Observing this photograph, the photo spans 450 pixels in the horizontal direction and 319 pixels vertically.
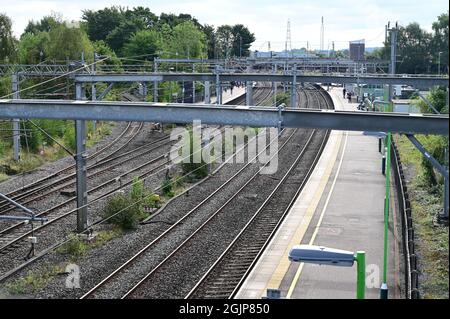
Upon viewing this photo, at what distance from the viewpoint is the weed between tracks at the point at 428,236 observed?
542 inches

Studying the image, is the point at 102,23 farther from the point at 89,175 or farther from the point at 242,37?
the point at 89,175

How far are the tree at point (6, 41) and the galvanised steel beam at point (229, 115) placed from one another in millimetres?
28217

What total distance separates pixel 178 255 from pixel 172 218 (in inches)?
142

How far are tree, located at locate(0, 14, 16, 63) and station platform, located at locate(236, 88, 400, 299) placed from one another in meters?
20.2

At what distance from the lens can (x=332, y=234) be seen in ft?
57.9

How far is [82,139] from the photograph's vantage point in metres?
17.5

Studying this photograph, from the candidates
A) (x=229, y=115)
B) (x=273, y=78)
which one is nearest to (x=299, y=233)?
(x=229, y=115)

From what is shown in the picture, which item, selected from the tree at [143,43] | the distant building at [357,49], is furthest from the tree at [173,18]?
the distant building at [357,49]

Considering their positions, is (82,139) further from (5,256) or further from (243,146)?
(243,146)

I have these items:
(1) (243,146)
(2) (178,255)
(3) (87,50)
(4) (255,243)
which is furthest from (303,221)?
(3) (87,50)

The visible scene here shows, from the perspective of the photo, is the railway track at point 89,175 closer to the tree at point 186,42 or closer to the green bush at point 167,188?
the green bush at point 167,188

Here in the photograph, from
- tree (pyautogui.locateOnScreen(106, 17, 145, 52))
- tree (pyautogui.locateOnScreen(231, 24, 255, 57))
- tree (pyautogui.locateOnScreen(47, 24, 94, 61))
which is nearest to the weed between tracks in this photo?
tree (pyautogui.locateOnScreen(47, 24, 94, 61))

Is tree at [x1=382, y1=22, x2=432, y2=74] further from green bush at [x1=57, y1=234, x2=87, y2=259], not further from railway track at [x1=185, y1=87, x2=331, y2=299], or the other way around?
green bush at [x1=57, y1=234, x2=87, y2=259]

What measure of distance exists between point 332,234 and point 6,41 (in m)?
28.5
